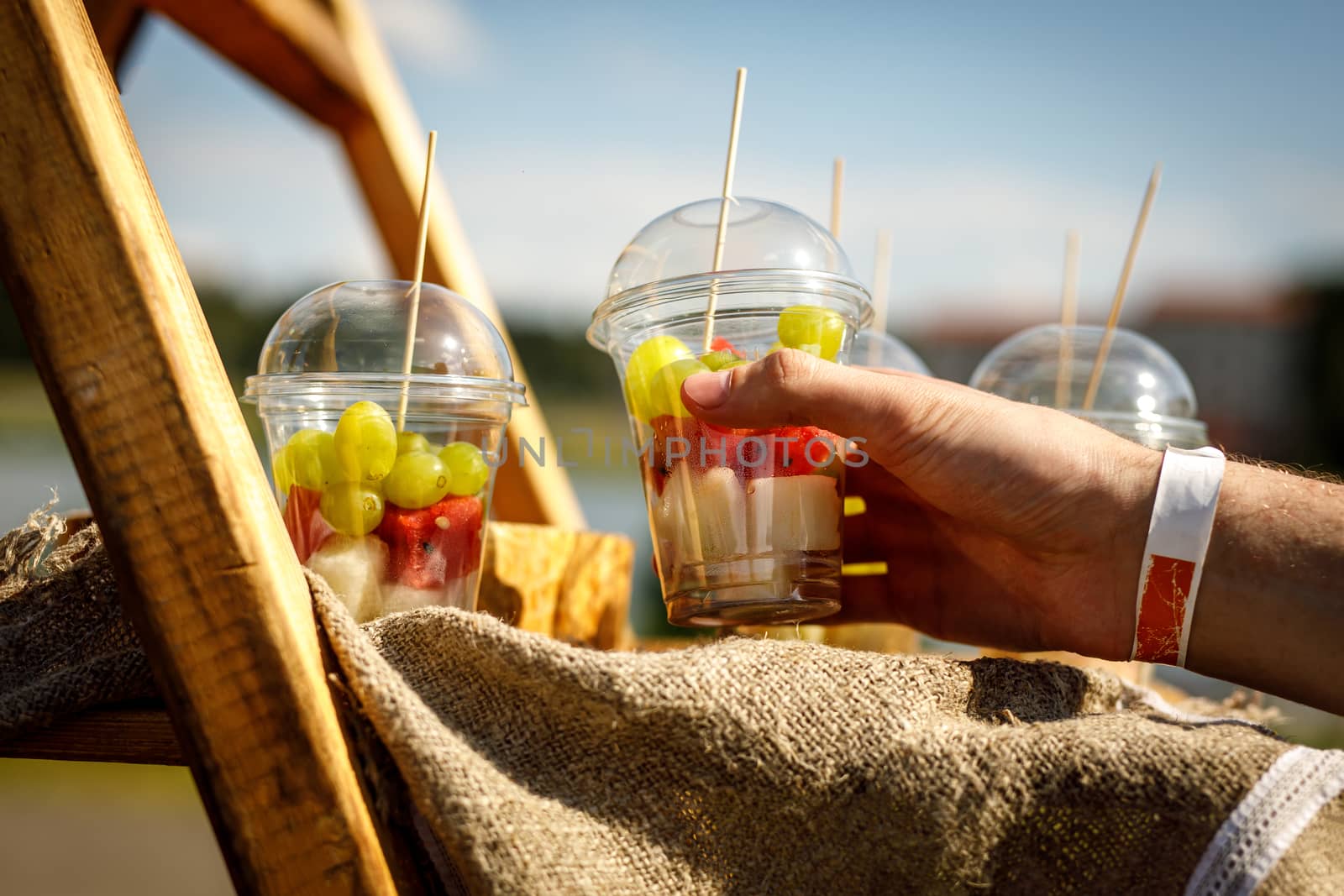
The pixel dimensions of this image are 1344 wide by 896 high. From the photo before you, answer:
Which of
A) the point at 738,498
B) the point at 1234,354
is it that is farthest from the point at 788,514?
the point at 1234,354

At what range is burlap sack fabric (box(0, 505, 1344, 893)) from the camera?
1.77ft

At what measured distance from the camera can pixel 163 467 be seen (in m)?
0.50

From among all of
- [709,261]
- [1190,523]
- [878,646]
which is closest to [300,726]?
[709,261]

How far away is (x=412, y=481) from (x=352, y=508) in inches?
2.1

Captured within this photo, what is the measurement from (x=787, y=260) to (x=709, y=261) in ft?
0.24

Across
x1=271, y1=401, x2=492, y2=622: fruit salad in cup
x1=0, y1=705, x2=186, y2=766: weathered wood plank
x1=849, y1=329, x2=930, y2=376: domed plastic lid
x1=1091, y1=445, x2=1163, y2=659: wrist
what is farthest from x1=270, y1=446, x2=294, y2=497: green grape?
x1=849, y1=329, x2=930, y2=376: domed plastic lid

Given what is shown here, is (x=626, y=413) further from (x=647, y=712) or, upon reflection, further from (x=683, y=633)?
(x=683, y=633)

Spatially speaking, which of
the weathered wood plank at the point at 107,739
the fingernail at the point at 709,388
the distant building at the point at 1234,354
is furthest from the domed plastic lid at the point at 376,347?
the distant building at the point at 1234,354

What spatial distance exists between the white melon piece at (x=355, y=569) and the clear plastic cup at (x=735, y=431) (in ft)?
0.84

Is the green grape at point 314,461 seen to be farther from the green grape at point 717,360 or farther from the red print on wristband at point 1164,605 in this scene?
the red print on wristband at point 1164,605

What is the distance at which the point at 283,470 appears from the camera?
0.82 m

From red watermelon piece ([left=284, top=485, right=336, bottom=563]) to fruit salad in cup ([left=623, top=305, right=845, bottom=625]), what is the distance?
29cm

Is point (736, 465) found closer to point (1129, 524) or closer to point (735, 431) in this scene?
point (735, 431)

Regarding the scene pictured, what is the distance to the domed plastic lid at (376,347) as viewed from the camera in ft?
2.74
